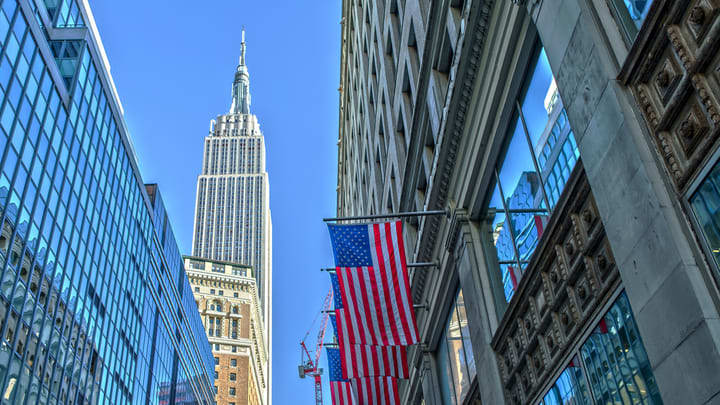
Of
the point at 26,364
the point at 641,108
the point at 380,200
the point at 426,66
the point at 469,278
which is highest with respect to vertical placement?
the point at 380,200

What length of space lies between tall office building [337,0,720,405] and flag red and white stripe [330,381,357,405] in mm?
5013

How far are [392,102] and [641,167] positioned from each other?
1957 centimetres

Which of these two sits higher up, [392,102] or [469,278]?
[392,102]

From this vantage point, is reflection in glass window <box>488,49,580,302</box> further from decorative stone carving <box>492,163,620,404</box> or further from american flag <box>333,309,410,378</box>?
american flag <box>333,309,410,378</box>

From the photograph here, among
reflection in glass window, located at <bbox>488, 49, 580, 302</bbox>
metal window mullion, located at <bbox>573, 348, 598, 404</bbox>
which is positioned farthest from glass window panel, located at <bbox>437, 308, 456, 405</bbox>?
metal window mullion, located at <bbox>573, 348, 598, 404</bbox>

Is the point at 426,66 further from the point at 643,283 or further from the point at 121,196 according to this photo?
the point at 121,196

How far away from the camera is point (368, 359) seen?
20.7 meters

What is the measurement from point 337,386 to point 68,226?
64.2 ft

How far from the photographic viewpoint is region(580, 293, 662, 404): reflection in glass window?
Result: 8250mm

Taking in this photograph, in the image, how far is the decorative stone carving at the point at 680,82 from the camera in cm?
689

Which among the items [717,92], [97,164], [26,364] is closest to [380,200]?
[26,364]

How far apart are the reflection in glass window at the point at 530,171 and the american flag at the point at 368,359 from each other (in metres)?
5.33

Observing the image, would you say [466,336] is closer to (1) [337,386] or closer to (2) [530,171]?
(2) [530,171]

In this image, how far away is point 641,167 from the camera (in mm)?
7727
